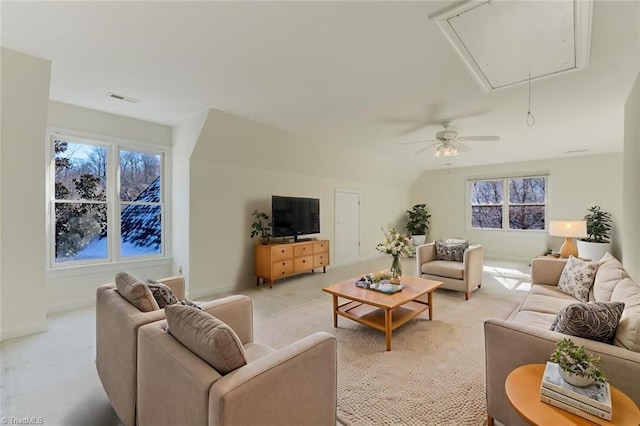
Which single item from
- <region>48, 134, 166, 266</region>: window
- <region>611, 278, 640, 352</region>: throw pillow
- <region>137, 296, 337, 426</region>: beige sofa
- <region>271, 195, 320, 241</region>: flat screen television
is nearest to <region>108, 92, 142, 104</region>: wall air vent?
<region>48, 134, 166, 266</region>: window

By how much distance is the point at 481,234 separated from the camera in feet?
25.3

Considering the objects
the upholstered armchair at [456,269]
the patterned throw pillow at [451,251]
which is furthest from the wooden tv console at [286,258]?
the patterned throw pillow at [451,251]

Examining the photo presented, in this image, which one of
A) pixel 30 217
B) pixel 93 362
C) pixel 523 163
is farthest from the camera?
pixel 523 163

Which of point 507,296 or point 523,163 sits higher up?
point 523,163

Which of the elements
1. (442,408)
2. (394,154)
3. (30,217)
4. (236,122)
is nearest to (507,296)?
(442,408)

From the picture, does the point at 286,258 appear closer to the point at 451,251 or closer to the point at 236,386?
the point at 451,251

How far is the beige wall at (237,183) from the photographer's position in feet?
13.8

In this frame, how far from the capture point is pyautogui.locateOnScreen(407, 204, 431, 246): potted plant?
8.38 metres

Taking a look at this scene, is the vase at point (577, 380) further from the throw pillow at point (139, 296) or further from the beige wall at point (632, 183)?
the throw pillow at point (139, 296)

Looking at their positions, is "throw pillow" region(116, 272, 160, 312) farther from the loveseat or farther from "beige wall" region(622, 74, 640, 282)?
"beige wall" region(622, 74, 640, 282)

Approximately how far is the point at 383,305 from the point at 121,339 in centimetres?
203

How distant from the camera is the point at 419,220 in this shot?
847 cm

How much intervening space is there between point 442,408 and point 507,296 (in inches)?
119

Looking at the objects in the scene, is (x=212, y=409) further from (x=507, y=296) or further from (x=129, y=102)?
(x=507, y=296)
